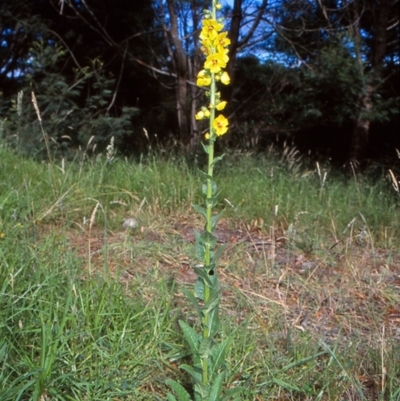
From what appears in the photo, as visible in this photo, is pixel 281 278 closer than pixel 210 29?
No

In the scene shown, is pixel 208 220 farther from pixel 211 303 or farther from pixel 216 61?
pixel 216 61

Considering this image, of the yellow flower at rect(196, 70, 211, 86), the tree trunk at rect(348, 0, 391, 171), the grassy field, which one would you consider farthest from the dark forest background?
the yellow flower at rect(196, 70, 211, 86)

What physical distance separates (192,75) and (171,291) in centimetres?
628

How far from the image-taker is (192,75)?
8.02 metres

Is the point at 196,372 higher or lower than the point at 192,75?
lower

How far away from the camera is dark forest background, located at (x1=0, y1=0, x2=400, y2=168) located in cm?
625

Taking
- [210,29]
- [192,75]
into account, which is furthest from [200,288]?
[192,75]

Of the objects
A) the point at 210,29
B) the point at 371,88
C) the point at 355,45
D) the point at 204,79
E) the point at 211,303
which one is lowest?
the point at 211,303

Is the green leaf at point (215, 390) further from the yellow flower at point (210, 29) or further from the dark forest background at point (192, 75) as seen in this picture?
the dark forest background at point (192, 75)

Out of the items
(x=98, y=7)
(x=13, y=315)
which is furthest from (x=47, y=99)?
(x=13, y=315)

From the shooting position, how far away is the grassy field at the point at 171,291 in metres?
1.71

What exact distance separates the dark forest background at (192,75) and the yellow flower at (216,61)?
4.05m

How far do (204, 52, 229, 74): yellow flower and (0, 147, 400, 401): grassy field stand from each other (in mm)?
901

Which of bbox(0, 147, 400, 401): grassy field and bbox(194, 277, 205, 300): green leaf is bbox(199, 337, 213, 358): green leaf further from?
bbox(0, 147, 400, 401): grassy field
